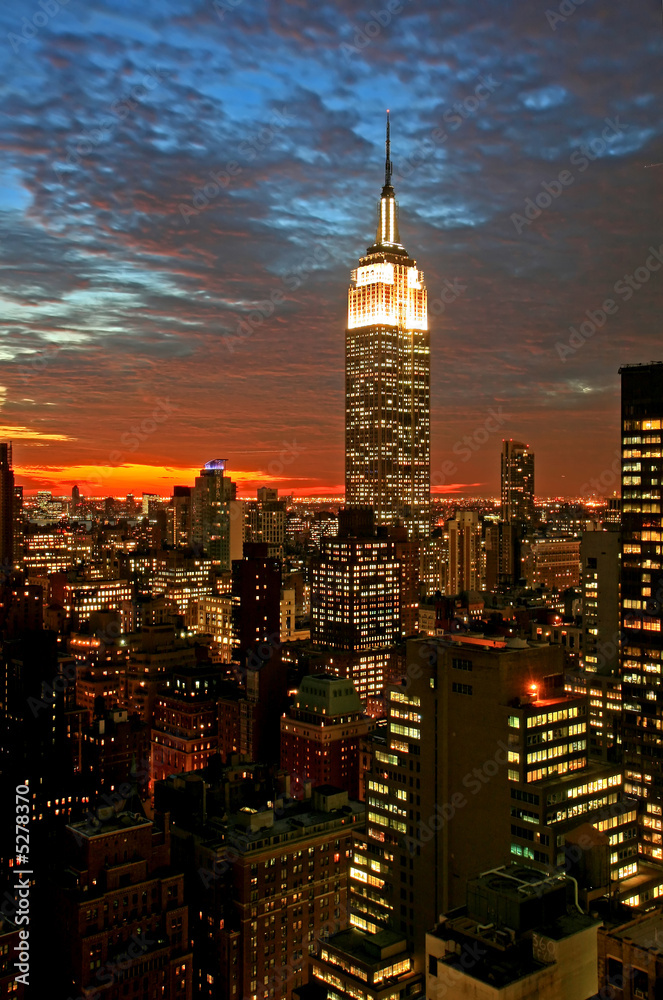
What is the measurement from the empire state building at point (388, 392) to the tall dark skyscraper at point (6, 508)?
55386 mm

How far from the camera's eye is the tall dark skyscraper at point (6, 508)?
12975 cm

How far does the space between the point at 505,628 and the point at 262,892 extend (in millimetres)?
45710

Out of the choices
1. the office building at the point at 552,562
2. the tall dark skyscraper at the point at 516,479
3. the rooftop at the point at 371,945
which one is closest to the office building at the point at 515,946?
the rooftop at the point at 371,945

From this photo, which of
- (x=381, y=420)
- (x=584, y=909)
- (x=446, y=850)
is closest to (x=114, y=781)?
(x=446, y=850)

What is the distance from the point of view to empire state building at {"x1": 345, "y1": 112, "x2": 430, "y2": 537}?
148000 millimetres

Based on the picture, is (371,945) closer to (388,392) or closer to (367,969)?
A: (367,969)

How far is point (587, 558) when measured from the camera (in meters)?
67.3

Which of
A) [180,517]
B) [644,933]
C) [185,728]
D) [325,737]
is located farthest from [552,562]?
[644,933]

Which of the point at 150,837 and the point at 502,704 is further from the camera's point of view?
the point at 150,837

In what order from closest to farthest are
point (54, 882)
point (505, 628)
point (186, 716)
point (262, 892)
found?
point (54, 882) < point (262, 892) < point (186, 716) < point (505, 628)

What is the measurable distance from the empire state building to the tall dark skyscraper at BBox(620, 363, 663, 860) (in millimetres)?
95359

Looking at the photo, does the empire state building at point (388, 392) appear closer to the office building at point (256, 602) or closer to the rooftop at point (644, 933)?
the office building at point (256, 602)

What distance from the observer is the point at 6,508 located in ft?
443

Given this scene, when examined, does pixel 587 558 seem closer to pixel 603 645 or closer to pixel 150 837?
pixel 603 645
